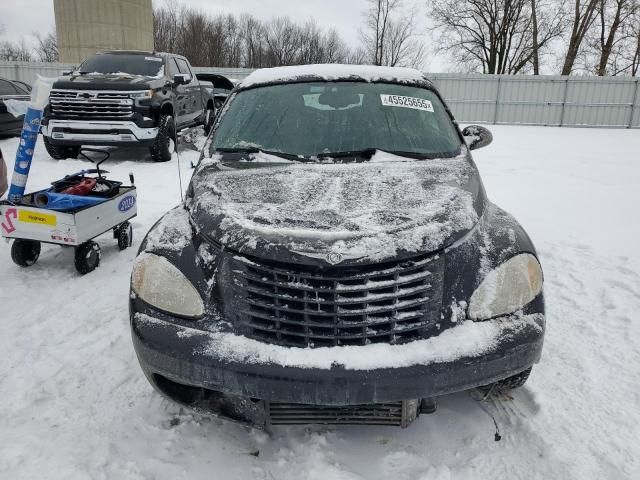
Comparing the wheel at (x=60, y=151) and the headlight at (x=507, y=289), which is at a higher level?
the headlight at (x=507, y=289)

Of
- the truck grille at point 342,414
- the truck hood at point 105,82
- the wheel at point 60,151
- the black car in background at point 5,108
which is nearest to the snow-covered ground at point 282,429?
the truck grille at point 342,414

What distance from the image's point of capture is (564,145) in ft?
41.7

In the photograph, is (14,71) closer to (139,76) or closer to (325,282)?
(139,76)

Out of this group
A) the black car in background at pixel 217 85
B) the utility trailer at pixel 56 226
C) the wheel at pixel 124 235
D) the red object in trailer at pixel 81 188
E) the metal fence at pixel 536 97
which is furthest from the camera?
the metal fence at pixel 536 97

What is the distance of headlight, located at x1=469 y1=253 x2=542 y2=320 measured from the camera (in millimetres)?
1999

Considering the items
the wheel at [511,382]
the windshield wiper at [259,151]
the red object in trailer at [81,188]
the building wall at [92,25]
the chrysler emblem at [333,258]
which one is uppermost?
the building wall at [92,25]

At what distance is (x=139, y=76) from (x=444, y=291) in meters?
8.63

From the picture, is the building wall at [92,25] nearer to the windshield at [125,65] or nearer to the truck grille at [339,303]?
the windshield at [125,65]

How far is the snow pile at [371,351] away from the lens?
5.96 ft

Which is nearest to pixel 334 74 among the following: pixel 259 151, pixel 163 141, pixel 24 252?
pixel 259 151

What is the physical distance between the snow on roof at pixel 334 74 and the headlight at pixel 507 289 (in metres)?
1.99

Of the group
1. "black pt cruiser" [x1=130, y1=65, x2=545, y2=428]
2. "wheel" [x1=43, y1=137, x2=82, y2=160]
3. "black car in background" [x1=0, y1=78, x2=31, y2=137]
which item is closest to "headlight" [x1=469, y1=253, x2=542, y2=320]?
"black pt cruiser" [x1=130, y1=65, x2=545, y2=428]

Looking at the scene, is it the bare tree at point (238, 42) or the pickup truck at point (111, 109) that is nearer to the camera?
the pickup truck at point (111, 109)

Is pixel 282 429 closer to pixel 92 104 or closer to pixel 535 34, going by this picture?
pixel 92 104
